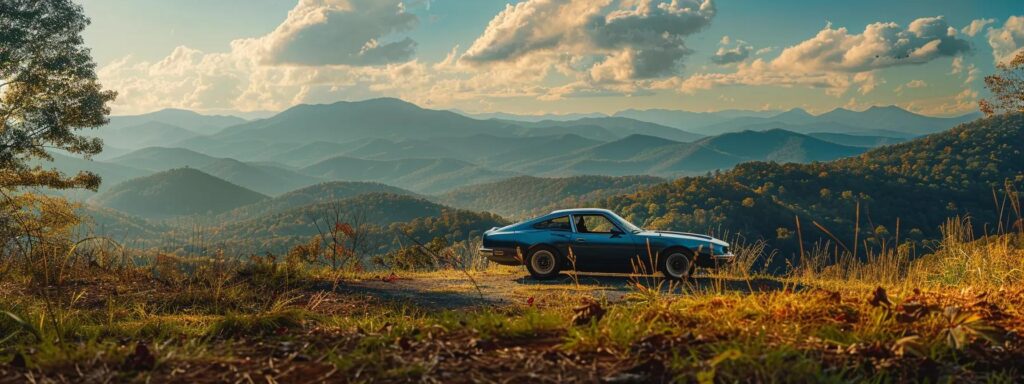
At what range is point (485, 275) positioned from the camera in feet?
40.3

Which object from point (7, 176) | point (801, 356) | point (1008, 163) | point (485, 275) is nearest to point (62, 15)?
point (7, 176)

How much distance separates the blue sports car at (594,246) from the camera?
35.8 ft

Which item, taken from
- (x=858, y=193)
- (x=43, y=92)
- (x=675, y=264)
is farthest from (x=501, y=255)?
(x=858, y=193)

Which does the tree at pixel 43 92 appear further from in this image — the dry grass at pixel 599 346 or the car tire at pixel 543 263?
the dry grass at pixel 599 346

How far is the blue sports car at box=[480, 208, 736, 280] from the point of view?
10.9 meters

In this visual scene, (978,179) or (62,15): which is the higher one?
(62,15)

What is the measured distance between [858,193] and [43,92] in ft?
322

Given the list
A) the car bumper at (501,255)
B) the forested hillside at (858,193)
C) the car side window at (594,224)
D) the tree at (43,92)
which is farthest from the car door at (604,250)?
the forested hillside at (858,193)

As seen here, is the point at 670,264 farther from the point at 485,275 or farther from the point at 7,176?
the point at 7,176

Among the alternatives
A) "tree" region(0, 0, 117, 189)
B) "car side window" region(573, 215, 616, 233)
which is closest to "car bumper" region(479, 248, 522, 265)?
"car side window" region(573, 215, 616, 233)

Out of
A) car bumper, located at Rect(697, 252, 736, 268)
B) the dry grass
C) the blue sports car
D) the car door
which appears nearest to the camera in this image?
the dry grass

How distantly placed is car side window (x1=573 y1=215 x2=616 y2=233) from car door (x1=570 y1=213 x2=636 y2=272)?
0.51ft

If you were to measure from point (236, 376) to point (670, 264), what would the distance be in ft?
28.7

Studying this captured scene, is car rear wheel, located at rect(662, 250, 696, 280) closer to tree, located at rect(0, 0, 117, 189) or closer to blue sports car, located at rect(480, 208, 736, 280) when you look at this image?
blue sports car, located at rect(480, 208, 736, 280)
